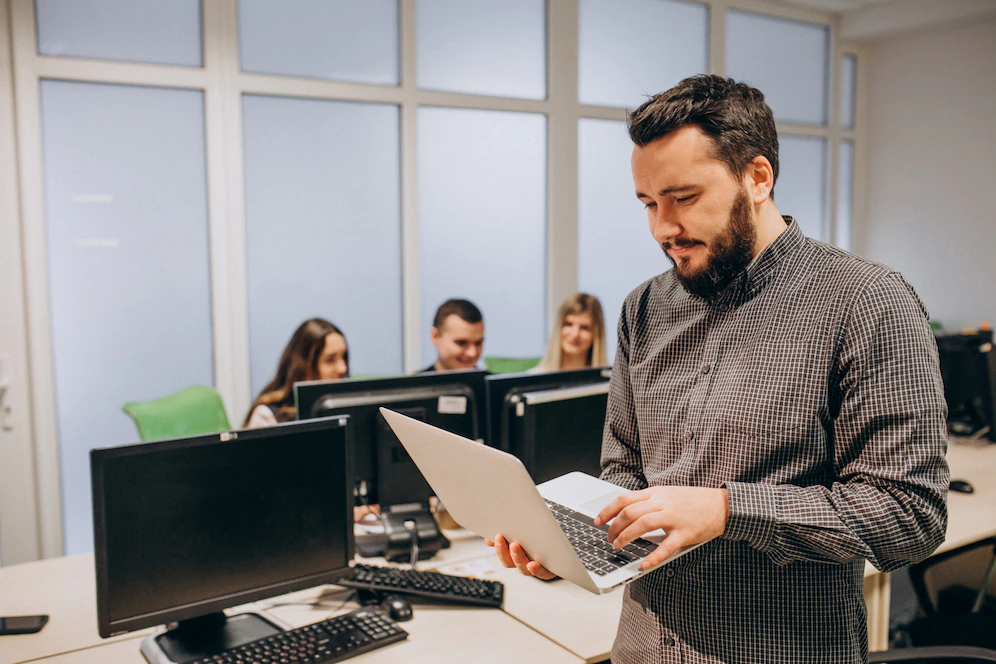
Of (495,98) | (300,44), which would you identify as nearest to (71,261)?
(300,44)

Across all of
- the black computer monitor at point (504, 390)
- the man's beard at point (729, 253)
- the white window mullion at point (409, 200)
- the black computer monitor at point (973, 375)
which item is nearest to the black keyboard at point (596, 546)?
the man's beard at point (729, 253)

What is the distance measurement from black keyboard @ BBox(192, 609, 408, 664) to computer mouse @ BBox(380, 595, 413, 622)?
37 mm

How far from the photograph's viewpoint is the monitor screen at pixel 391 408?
2029 millimetres

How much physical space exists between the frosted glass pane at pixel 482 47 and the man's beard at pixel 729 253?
3107mm

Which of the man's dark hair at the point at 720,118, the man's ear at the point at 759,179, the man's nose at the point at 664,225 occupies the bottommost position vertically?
the man's nose at the point at 664,225

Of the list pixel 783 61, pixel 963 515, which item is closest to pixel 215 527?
pixel 963 515

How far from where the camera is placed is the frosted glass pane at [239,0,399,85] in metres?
3.59

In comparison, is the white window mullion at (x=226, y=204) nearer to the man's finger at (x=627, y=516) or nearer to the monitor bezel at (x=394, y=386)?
the monitor bezel at (x=394, y=386)

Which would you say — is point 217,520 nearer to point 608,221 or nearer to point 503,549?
point 503,549

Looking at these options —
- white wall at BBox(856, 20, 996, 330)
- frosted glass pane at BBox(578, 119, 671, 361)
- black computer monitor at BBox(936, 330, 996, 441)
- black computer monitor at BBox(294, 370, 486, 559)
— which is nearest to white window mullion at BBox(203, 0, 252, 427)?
black computer monitor at BBox(294, 370, 486, 559)

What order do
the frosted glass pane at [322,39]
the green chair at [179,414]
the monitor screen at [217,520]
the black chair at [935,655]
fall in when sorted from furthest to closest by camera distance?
the frosted glass pane at [322,39]
the green chair at [179,414]
the black chair at [935,655]
the monitor screen at [217,520]

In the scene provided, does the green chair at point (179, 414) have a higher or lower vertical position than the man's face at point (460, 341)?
lower

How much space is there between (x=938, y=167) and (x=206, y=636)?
5.36 m

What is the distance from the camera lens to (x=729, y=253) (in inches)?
46.6
